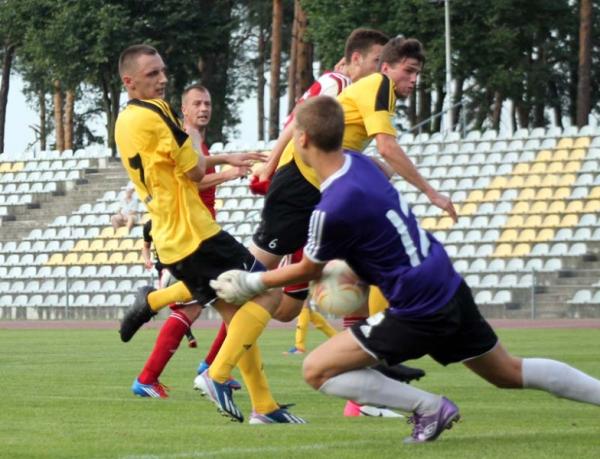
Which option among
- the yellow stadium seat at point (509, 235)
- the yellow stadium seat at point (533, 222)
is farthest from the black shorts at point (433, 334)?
the yellow stadium seat at point (533, 222)

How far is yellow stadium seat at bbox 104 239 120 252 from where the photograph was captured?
3578 centimetres

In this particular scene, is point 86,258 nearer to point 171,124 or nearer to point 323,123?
point 171,124

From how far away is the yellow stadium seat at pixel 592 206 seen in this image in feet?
103

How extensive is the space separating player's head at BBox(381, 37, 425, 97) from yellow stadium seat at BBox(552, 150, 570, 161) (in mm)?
25323

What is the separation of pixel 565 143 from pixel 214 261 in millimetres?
26970

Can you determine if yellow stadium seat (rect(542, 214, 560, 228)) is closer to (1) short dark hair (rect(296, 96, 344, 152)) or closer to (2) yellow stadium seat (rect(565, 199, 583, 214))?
(2) yellow stadium seat (rect(565, 199, 583, 214))

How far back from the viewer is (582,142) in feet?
114

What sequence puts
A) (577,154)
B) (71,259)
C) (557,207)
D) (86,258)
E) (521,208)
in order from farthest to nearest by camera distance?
(71,259), (86,258), (577,154), (521,208), (557,207)

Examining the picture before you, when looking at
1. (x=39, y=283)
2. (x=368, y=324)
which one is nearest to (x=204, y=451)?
(x=368, y=324)

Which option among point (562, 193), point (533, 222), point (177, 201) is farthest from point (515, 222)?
point (177, 201)

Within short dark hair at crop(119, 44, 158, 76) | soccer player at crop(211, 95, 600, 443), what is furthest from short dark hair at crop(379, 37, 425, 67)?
soccer player at crop(211, 95, 600, 443)

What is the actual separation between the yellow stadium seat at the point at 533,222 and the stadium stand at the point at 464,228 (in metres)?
0.04

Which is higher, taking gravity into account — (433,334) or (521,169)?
(433,334)

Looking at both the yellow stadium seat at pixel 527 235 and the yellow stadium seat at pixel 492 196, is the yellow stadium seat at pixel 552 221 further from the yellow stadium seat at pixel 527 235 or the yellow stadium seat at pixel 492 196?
the yellow stadium seat at pixel 492 196
